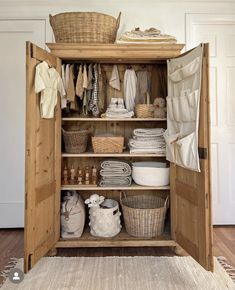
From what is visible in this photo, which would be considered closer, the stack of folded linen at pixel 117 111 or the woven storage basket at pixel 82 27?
the woven storage basket at pixel 82 27

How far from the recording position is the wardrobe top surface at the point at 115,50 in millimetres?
2062

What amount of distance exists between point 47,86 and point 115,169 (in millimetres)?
957

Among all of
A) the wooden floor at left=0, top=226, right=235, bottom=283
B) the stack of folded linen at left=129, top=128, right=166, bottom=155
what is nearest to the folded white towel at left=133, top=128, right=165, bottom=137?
the stack of folded linen at left=129, top=128, right=166, bottom=155

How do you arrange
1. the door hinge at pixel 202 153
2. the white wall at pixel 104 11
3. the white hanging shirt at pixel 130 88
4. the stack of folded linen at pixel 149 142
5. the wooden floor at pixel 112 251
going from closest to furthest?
the door hinge at pixel 202 153, the wooden floor at pixel 112 251, the stack of folded linen at pixel 149 142, the white hanging shirt at pixel 130 88, the white wall at pixel 104 11

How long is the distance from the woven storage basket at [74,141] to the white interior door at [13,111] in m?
0.72

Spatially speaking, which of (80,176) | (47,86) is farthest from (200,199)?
(47,86)

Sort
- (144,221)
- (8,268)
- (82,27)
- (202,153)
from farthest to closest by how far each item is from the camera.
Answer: (144,221) → (82,27) → (8,268) → (202,153)

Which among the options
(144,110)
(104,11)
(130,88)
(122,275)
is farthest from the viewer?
(104,11)

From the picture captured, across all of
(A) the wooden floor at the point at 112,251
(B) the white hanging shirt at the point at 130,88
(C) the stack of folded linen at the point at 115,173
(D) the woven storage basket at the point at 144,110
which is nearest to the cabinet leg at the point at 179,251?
(A) the wooden floor at the point at 112,251

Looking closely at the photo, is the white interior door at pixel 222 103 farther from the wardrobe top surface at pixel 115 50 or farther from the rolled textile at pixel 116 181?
the rolled textile at pixel 116 181

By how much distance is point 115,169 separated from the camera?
7.62 ft

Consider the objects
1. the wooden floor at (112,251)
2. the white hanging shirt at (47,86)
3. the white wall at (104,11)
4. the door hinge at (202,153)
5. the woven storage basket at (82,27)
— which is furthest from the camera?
the white wall at (104,11)

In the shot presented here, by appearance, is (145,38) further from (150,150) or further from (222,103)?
(222,103)

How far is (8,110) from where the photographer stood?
2672mm
